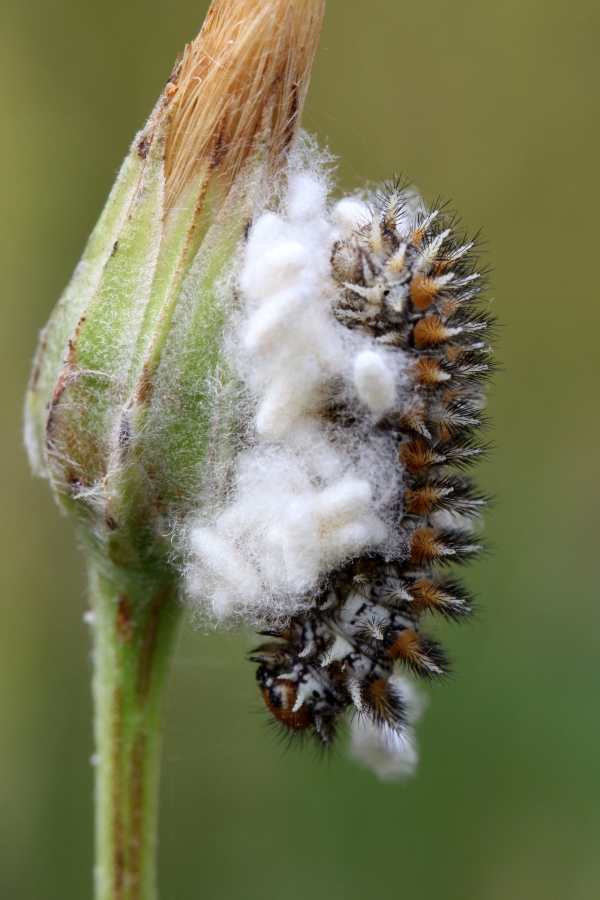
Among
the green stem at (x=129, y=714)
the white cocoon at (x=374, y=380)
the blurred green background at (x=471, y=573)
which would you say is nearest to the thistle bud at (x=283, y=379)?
the white cocoon at (x=374, y=380)

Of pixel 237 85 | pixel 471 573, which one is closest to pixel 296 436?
pixel 237 85

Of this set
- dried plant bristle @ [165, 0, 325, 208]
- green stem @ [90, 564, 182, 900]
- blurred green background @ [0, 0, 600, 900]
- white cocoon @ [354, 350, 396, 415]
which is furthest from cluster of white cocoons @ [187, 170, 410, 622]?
blurred green background @ [0, 0, 600, 900]

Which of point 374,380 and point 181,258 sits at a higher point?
point 181,258

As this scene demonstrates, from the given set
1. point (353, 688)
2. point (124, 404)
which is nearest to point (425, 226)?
point (124, 404)

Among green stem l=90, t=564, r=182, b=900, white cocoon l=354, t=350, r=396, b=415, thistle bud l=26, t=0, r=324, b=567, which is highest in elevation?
thistle bud l=26, t=0, r=324, b=567

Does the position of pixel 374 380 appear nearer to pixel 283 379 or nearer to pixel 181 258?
pixel 283 379

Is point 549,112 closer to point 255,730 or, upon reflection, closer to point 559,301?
point 559,301

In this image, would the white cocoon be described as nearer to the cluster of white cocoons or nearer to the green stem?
the cluster of white cocoons
